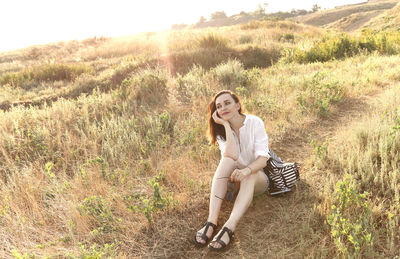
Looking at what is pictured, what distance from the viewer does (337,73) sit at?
25.1ft

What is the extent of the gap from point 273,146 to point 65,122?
4165 mm

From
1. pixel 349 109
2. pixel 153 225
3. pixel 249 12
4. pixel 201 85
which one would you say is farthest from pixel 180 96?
pixel 249 12

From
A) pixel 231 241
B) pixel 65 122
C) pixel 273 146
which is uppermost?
pixel 65 122

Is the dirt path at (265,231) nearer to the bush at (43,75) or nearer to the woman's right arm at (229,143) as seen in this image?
the woman's right arm at (229,143)

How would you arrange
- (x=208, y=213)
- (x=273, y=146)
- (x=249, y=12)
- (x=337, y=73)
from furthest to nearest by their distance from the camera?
(x=249, y=12) < (x=337, y=73) < (x=273, y=146) < (x=208, y=213)

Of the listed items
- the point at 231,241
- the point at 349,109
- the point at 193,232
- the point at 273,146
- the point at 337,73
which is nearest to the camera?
the point at 231,241

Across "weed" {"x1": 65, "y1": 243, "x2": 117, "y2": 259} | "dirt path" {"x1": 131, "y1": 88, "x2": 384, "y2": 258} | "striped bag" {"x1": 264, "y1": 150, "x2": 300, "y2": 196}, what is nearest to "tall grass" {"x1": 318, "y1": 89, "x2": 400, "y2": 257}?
"dirt path" {"x1": 131, "y1": 88, "x2": 384, "y2": 258}

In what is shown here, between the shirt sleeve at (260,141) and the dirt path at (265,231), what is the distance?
63cm

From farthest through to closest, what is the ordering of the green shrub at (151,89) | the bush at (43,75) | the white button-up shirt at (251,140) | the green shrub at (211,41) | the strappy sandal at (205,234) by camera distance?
1. the green shrub at (211,41)
2. the bush at (43,75)
3. the green shrub at (151,89)
4. the white button-up shirt at (251,140)
5. the strappy sandal at (205,234)

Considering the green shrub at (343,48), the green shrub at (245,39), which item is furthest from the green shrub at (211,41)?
the green shrub at (343,48)

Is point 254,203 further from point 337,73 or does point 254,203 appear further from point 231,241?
point 337,73

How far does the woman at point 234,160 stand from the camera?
114 inches

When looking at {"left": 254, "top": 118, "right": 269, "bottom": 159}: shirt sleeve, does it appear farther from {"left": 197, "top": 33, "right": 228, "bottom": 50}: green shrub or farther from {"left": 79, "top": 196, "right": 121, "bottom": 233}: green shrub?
{"left": 197, "top": 33, "right": 228, "bottom": 50}: green shrub

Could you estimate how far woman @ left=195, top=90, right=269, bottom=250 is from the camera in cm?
289
